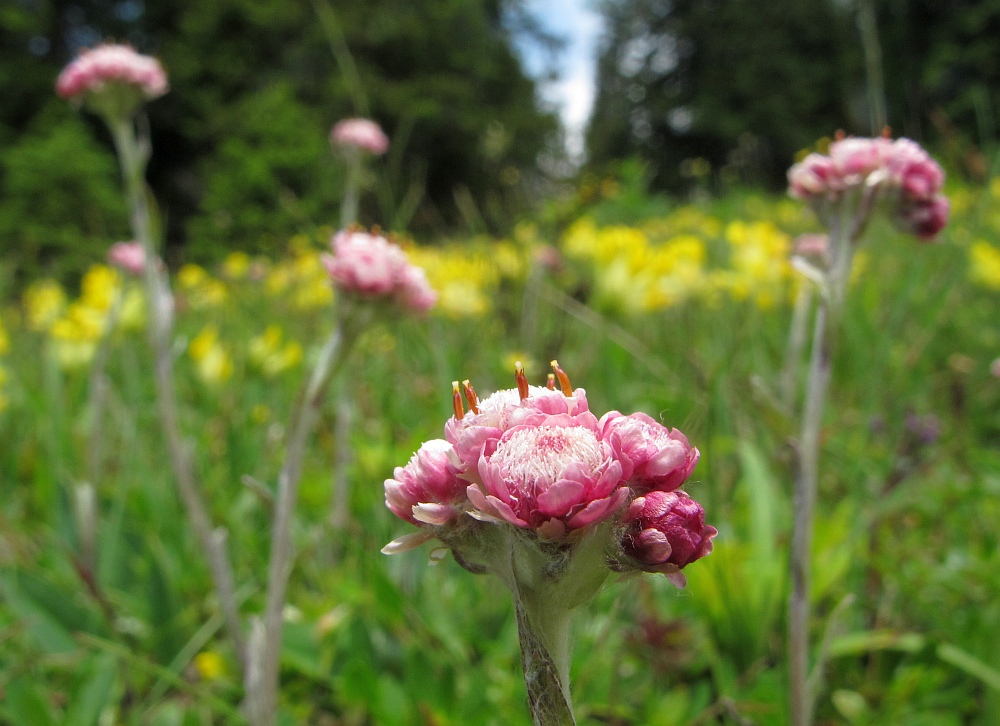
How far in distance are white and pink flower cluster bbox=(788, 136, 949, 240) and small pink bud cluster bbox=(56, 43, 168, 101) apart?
0.97 meters

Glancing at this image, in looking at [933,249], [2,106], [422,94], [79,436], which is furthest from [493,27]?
[79,436]

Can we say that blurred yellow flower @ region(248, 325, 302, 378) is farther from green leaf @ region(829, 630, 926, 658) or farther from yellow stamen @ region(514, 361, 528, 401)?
yellow stamen @ region(514, 361, 528, 401)

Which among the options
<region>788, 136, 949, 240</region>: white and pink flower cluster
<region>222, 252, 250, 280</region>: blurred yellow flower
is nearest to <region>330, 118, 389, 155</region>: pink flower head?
<region>788, 136, 949, 240</region>: white and pink flower cluster

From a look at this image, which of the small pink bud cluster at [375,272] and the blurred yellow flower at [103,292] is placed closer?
the small pink bud cluster at [375,272]

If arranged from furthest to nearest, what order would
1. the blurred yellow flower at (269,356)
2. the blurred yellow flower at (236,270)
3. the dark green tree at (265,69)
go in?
the dark green tree at (265,69) < the blurred yellow flower at (236,270) < the blurred yellow flower at (269,356)

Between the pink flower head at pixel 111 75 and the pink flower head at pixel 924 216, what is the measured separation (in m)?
1.07

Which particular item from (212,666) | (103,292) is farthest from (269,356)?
(212,666)

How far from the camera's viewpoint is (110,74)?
1.18 meters

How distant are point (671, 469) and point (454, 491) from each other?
0.37 feet

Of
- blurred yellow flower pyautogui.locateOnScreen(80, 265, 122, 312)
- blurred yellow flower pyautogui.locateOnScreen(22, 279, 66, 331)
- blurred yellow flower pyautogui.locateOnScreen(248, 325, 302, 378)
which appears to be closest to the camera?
blurred yellow flower pyautogui.locateOnScreen(248, 325, 302, 378)

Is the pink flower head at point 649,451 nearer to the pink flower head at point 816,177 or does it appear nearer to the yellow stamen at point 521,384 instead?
the yellow stamen at point 521,384

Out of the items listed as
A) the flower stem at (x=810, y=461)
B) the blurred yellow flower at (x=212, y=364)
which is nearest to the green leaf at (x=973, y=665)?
the flower stem at (x=810, y=461)

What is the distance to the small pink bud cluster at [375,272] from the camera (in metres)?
0.78

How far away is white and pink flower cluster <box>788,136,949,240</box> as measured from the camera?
724mm
